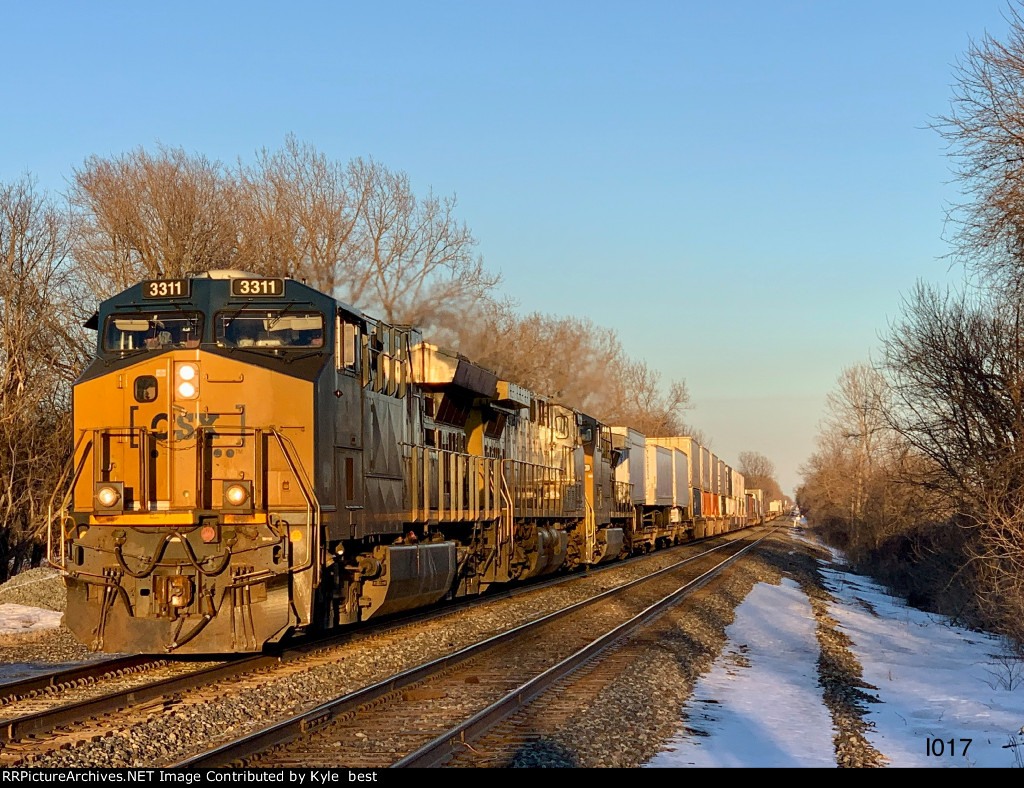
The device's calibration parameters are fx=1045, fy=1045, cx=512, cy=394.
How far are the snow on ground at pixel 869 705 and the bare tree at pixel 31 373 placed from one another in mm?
20372

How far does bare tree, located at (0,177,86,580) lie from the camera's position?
28.7 meters

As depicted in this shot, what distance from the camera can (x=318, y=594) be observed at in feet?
37.8

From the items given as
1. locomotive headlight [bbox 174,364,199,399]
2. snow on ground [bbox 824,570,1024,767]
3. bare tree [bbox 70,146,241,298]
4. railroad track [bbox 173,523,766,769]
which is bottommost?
snow on ground [bbox 824,570,1024,767]

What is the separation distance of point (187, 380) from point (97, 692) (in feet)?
10.6

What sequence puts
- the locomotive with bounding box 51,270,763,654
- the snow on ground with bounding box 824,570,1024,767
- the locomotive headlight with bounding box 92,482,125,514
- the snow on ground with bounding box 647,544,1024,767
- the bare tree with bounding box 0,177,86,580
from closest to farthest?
the snow on ground with bounding box 647,544,1024,767 → the snow on ground with bounding box 824,570,1024,767 → the locomotive with bounding box 51,270,763,654 → the locomotive headlight with bounding box 92,482,125,514 → the bare tree with bounding box 0,177,86,580

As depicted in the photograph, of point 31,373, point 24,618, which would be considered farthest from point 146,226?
point 24,618

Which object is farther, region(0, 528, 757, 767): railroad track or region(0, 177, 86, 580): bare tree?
region(0, 177, 86, 580): bare tree

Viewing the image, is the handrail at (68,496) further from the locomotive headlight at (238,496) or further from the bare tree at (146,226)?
the bare tree at (146,226)

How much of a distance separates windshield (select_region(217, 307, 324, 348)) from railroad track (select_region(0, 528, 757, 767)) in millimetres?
3481

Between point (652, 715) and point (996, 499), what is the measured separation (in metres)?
10.9

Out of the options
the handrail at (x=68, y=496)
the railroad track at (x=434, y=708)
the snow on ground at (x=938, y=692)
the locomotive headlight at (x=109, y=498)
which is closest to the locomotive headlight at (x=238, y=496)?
the locomotive headlight at (x=109, y=498)

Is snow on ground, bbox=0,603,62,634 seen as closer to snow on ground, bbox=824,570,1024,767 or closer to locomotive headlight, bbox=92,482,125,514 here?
locomotive headlight, bbox=92,482,125,514

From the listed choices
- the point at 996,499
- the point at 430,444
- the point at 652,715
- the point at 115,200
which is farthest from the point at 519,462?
the point at 115,200

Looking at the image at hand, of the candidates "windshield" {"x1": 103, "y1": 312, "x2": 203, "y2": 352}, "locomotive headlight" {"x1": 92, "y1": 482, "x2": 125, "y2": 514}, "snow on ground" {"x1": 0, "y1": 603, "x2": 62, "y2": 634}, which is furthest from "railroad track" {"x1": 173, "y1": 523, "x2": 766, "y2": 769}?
"snow on ground" {"x1": 0, "y1": 603, "x2": 62, "y2": 634}
